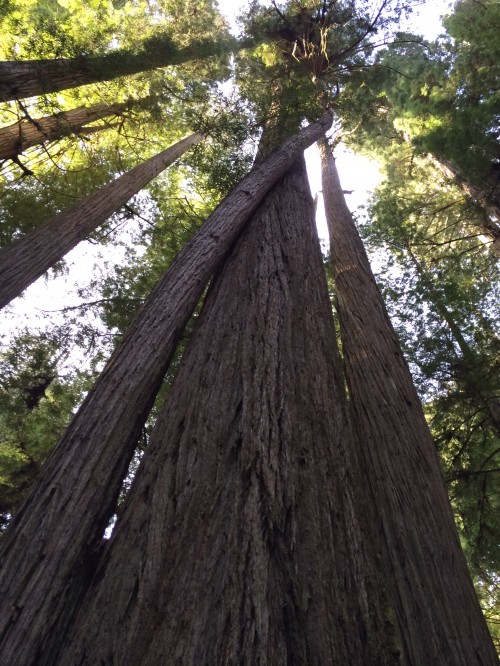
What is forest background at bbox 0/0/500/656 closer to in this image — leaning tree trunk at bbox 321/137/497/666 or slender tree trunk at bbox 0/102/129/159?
slender tree trunk at bbox 0/102/129/159

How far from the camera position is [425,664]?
6.68 ft

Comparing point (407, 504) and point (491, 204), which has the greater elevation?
point (491, 204)

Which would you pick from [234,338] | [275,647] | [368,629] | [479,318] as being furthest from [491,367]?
[275,647]

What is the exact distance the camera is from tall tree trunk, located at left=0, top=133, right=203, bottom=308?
13.3ft

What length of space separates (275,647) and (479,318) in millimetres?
6733

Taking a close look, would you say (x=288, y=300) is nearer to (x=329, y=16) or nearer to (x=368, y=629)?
(x=368, y=629)

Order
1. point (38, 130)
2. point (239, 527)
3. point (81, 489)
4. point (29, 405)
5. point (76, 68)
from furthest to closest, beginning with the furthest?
point (29, 405)
point (38, 130)
point (76, 68)
point (81, 489)
point (239, 527)

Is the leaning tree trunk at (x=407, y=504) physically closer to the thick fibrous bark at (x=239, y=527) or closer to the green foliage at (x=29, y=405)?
the thick fibrous bark at (x=239, y=527)

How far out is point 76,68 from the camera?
19.5 feet

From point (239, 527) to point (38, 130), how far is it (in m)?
7.28

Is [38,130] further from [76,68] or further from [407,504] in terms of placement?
[407,504]

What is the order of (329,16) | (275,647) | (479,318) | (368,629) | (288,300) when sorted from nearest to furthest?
(275,647)
(368,629)
(288,300)
(479,318)
(329,16)

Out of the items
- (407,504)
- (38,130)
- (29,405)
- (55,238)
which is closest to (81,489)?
(407,504)

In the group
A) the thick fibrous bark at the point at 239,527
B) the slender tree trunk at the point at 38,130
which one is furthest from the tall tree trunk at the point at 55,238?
the thick fibrous bark at the point at 239,527
